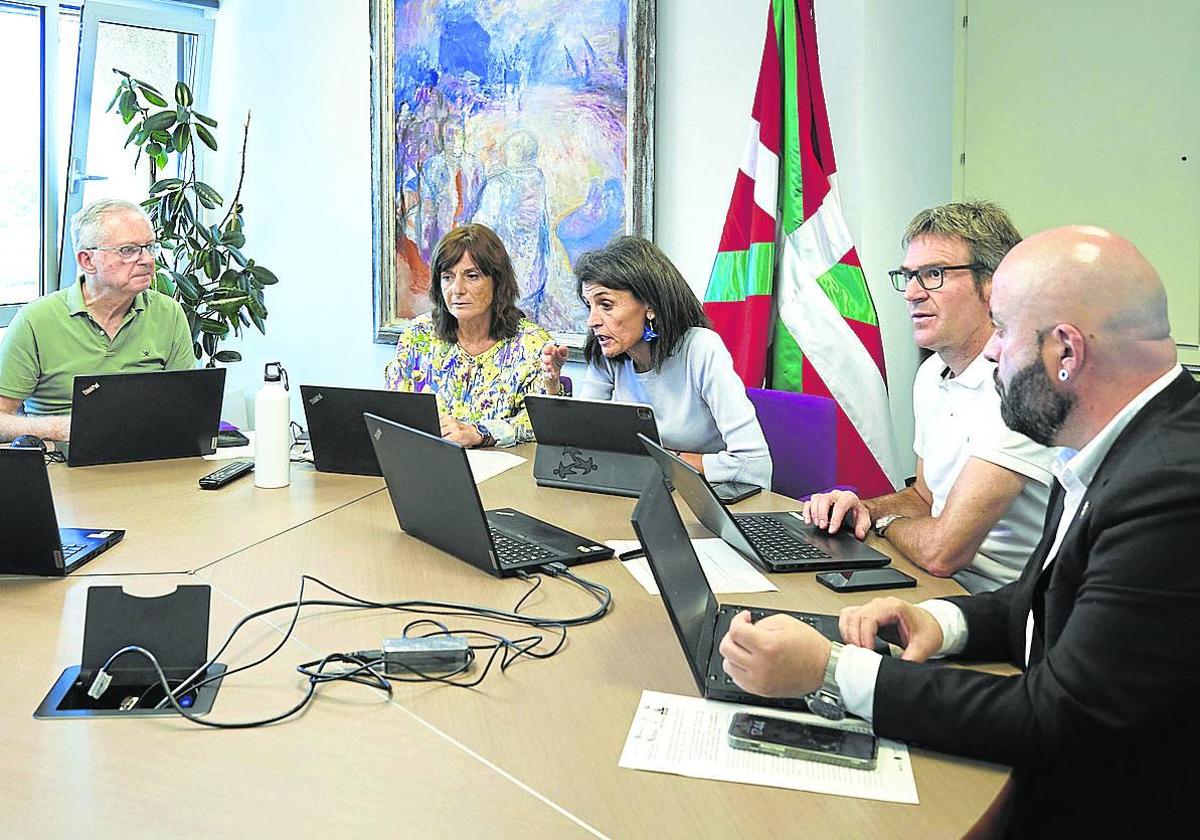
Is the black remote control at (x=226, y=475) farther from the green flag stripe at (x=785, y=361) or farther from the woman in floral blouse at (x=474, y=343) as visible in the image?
the green flag stripe at (x=785, y=361)

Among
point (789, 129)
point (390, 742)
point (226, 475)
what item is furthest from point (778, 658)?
point (789, 129)

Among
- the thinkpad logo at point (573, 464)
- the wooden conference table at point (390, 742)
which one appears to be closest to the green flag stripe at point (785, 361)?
the thinkpad logo at point (573, 464)

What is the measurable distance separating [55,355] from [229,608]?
1.86 meters

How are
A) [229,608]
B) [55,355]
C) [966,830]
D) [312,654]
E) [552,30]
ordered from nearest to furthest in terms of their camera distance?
[966,830] < [312,654] < [229,608] < [55,355] < [552,30]

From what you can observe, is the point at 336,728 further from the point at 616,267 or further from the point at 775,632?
the point at 616,267

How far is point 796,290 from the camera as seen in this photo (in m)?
3.40

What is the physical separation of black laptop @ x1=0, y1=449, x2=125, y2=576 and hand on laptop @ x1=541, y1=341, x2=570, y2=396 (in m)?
1.51

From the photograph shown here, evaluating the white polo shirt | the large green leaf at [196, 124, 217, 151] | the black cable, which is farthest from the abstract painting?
the black cable

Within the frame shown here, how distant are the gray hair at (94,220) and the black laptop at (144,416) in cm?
69

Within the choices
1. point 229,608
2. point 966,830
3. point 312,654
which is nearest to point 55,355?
point 229,608

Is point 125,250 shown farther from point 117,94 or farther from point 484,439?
point 117,94

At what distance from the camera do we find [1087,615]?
1.18 m

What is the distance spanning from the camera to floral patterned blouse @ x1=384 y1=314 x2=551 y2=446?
325 centimetres

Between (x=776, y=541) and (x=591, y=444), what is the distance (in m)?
0.63
